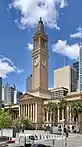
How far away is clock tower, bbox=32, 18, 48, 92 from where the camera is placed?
145 m

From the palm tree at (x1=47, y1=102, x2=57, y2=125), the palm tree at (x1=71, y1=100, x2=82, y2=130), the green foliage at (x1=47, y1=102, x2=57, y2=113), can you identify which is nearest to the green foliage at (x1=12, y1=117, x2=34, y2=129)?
the palm tree at (x1=47, y1=102, x2=57, y2=125)

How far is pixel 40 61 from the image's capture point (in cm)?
14625

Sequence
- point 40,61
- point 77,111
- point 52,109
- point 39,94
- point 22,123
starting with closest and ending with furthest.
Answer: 1. point 77,111
2. point 22,123
3. point 52,109
4. point 39,94
5. point 40,61

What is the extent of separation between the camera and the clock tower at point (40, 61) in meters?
145

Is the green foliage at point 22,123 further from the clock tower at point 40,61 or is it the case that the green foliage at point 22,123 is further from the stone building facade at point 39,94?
the clock tower at point 40,61

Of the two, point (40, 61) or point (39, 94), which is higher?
point (40, 61)

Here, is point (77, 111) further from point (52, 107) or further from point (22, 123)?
point (22, 123)

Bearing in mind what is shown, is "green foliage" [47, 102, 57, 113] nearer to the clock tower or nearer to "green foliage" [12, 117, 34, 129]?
"green foliage" [12, 117, 34, 129]

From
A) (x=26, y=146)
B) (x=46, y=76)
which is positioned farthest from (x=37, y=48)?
(x=26, y=146)

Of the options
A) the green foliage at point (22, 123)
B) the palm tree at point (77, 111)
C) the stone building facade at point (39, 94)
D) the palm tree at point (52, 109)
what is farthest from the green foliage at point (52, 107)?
the palm tree at point (77, 111)

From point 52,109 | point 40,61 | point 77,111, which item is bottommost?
point 77,111

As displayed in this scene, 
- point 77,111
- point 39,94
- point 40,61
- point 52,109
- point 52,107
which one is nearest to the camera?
point 77,111

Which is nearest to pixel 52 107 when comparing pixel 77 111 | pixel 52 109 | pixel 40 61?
pixel 52 109

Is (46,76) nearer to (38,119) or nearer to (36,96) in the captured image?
(36,96)
